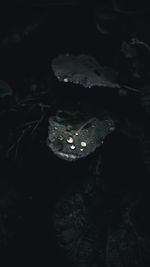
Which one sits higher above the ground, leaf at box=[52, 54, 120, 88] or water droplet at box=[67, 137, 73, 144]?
leaf at box=[52, 54, 120, 88]

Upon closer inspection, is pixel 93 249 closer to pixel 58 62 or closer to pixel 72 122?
pixel 72 122

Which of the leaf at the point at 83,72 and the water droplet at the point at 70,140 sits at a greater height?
the leaf at the point at 83,72

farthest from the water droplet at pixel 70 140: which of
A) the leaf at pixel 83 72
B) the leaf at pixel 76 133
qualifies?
the leaf at pixel 83 72

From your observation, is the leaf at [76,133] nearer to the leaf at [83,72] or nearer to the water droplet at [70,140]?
the water droplet at [70,140]

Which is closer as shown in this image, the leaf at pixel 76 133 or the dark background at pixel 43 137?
the leaf at pixel 76 133

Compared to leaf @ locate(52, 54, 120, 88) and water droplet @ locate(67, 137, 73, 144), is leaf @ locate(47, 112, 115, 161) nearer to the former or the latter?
water droplet @ locate(67, 137, 73, 144)

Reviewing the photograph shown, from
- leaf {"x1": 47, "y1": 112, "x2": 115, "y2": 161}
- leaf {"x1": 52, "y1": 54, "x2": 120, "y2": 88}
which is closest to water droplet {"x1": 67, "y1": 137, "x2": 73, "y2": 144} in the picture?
leaf {"x1": 47, "y1": 112, "x2": 115, "y2": 161}

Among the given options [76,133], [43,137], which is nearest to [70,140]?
[76,133]
